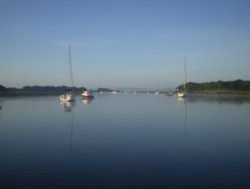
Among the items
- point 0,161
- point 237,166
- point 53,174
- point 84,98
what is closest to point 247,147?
point 237,166

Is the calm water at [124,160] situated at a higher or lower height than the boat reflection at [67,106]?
lower

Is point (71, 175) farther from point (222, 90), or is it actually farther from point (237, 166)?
point (222, 90)

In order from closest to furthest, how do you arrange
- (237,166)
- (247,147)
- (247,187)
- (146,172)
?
(247,187) → (146,172) → (237,166) → (247,147)

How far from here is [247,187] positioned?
11852 mm

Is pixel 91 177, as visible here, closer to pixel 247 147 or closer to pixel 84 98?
pixel 247 147

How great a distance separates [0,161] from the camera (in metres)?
15.9

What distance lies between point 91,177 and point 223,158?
8.14 m

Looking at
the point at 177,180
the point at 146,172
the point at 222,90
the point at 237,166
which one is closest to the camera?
the point at 177,180

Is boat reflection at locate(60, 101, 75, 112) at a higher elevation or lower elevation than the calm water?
higher

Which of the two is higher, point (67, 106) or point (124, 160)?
point (67, 106)

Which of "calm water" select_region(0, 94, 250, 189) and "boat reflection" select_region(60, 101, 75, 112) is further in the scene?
"boat reflection" select_region(60, 101, 75, 112)

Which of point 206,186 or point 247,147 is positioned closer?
point 206,186

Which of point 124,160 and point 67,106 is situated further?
point 67,106

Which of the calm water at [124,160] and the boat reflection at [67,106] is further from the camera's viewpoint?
the boat reflection at [67,106]
